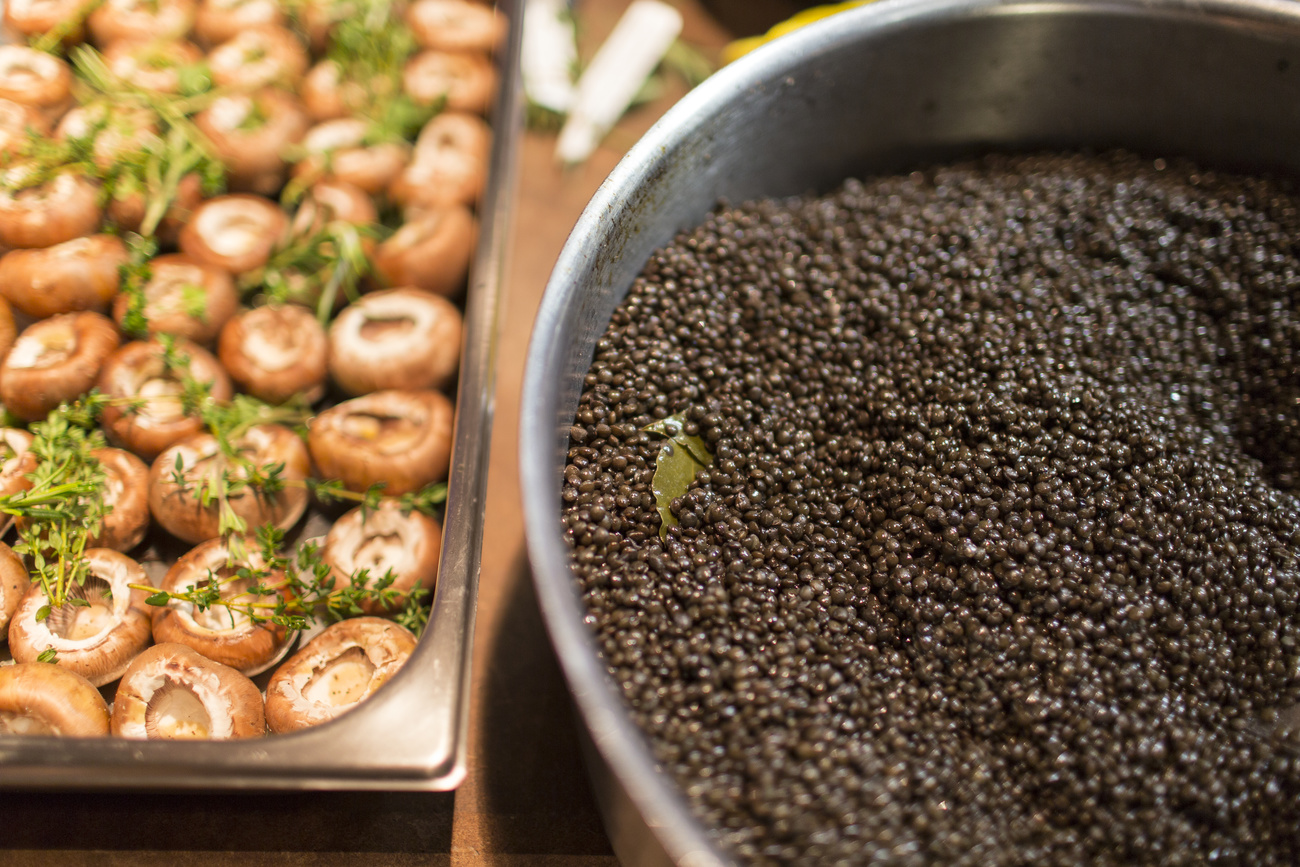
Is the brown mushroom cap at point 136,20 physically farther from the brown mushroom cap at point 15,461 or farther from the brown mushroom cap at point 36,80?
the brown mushroom cap at point 15,461

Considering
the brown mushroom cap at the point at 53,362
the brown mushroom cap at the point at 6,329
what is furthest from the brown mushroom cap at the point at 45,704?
the brown mushroom cap at the point at 6,329

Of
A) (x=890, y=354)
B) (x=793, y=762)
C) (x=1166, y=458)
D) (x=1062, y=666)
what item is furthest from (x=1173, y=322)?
(x=793, y=762)

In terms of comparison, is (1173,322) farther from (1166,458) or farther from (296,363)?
(296,363)

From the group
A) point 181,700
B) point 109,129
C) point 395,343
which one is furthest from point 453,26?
point 181,700

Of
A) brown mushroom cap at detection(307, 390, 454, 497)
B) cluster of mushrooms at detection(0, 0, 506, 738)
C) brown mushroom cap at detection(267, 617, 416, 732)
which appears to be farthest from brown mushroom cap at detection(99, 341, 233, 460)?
brown mushroom cap at detection(267, 617, 416, 732)

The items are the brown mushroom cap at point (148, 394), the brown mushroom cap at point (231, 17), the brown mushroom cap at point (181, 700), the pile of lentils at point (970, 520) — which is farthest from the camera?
the brown mushroom cap at point (231, 17)

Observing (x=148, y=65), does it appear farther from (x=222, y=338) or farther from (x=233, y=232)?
(x=222, y=338)
